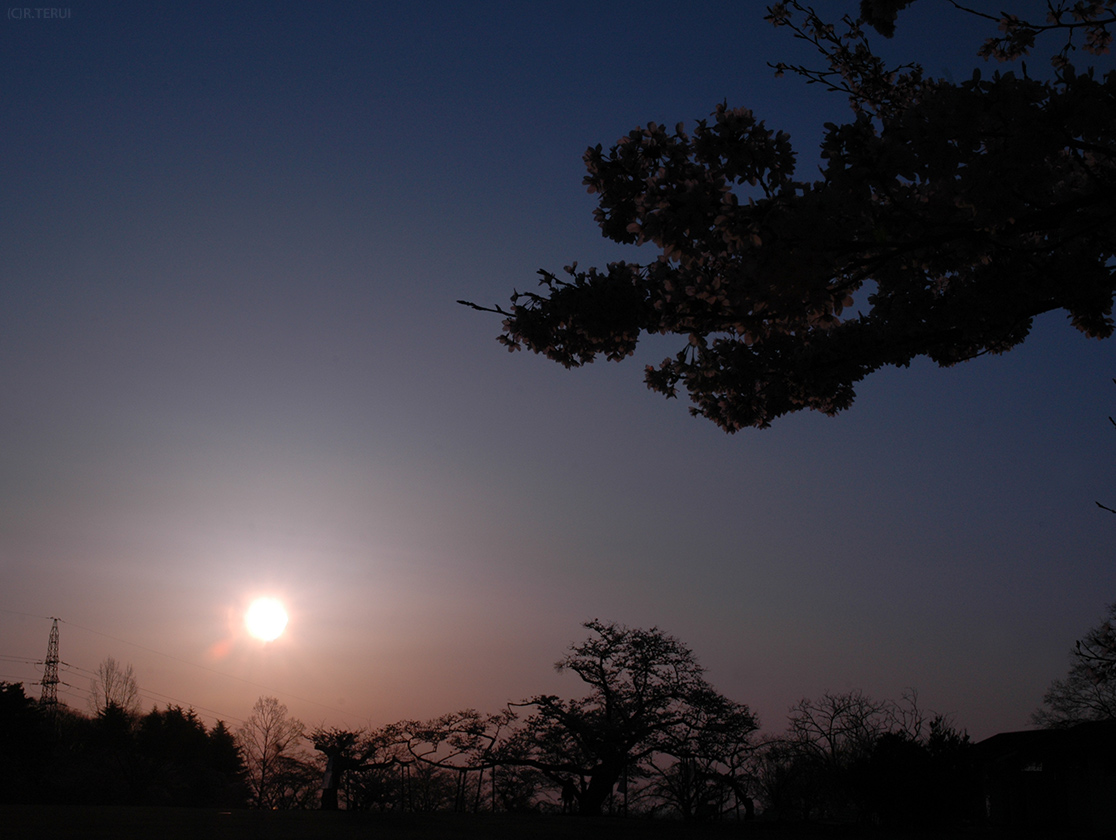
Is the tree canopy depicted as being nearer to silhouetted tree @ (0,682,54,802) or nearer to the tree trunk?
the tree trunk

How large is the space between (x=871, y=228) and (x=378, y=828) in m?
13.2

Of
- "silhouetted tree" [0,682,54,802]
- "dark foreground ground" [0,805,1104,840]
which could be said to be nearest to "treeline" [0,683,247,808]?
"silhouetted tree" [0,682,54,802]

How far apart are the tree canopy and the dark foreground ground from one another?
9.85m

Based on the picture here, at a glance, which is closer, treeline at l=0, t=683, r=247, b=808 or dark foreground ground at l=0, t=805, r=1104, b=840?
dark foreground ground at l=0, t=805, r=1104, b=840

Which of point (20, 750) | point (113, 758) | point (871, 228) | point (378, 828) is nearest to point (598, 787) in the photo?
point (378, 828)

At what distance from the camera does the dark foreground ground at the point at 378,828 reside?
35.8ft

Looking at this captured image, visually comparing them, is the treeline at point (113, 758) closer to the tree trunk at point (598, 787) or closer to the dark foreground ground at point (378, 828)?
the dark foreground ground at point (378, 828)

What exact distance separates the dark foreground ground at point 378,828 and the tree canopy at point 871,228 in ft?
32.3

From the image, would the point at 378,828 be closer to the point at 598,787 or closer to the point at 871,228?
the point at 598,787

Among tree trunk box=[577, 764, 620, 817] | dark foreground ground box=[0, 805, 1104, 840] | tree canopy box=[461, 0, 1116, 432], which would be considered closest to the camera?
tree canopy box=[461, 0, 1116, 432]

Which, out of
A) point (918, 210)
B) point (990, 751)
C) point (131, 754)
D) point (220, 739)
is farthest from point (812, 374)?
point (220, 739)

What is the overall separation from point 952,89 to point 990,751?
80.3 ft

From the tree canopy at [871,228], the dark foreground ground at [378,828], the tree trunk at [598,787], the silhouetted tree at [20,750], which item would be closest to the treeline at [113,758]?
the silhouetted tree at [20,750]

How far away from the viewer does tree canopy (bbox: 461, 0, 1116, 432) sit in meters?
3.92
